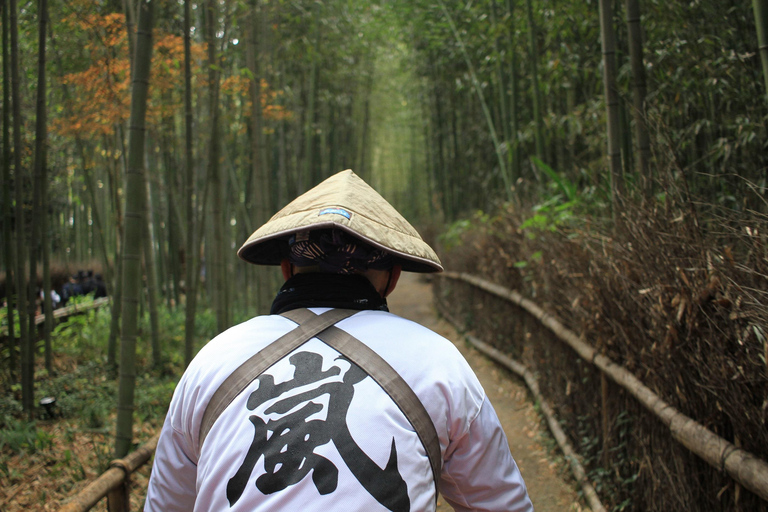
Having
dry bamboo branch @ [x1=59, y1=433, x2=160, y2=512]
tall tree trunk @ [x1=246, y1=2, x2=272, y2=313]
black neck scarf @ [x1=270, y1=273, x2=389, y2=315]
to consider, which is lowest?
dry bamboo branch @ [x1=59, y1=433, x2=160, y2=512]

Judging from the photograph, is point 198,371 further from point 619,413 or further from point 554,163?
point 554,163

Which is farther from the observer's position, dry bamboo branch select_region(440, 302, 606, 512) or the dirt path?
the dirt path

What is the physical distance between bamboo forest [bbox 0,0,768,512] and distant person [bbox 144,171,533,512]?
825 mm

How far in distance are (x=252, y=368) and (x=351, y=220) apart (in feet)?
0.98

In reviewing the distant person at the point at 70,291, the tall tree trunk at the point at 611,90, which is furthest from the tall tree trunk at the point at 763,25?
the distant person at the point at 70,291

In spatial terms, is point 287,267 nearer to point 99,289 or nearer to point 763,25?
point 763,25

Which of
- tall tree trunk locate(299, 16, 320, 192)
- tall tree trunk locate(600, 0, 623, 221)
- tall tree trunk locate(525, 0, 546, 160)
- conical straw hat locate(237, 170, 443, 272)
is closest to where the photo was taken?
conical straw hat locate(237, 170, 443, 272)

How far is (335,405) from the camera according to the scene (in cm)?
88

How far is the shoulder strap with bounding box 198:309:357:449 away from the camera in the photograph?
0.93 meters

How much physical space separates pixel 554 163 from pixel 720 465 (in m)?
4.22

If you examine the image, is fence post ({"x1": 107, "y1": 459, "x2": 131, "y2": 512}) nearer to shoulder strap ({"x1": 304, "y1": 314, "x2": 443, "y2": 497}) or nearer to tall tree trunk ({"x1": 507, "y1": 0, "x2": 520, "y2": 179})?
shoulder strap ({"x1": 304, "y1": 314, "x2": 443, "y2": 497})

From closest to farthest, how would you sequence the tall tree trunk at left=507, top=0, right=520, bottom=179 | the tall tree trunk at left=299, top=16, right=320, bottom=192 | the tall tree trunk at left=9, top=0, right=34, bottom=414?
the tall tree trunk at left=9, top=0, right=34, bottom=414, the tall tree trunk at left=507, top=0, right=520, bottom=179, the tall tree trunk at left=299, top=16, right=320, bottom=192

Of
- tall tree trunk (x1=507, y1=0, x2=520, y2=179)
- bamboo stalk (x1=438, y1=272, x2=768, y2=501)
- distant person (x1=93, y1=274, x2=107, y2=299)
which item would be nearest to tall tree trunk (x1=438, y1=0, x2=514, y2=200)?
tall tree trunk (x1=507, y1=0, x2=520, y2=179)

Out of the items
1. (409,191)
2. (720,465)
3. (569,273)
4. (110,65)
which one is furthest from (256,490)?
(409,191)
